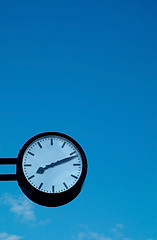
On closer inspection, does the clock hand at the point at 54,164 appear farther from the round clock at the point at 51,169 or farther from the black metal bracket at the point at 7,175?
the black metal bracket at the point at 7,175

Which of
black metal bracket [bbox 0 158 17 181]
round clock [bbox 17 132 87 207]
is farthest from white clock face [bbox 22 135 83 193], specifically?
black metal bracket [bbox 0 158 17 181]

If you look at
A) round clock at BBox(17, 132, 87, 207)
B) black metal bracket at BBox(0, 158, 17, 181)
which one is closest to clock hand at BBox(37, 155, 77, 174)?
round clock at BBox(17, 132, 87, 207)

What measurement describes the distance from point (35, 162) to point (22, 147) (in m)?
0.24

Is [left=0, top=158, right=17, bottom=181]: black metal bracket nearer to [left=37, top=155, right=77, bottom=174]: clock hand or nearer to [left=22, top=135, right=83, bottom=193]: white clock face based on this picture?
[left=22, top=135, right=83, bottom=193]: white clock face

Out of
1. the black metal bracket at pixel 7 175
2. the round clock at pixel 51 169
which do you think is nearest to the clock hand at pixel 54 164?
the round clock at pixel 51 169

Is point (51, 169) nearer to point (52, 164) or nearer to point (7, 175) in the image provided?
point (52, 164)

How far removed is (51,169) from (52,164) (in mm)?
63

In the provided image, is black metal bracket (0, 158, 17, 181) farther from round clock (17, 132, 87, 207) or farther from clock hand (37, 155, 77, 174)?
clock hand (37, 155, 77, 174)

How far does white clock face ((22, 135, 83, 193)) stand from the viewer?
15.3ft

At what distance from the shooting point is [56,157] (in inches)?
191

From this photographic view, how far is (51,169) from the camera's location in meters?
4.77

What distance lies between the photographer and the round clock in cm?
464

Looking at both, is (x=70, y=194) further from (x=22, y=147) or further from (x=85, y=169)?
(x=22, y=147)

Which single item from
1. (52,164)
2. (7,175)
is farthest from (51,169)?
(7,175)
